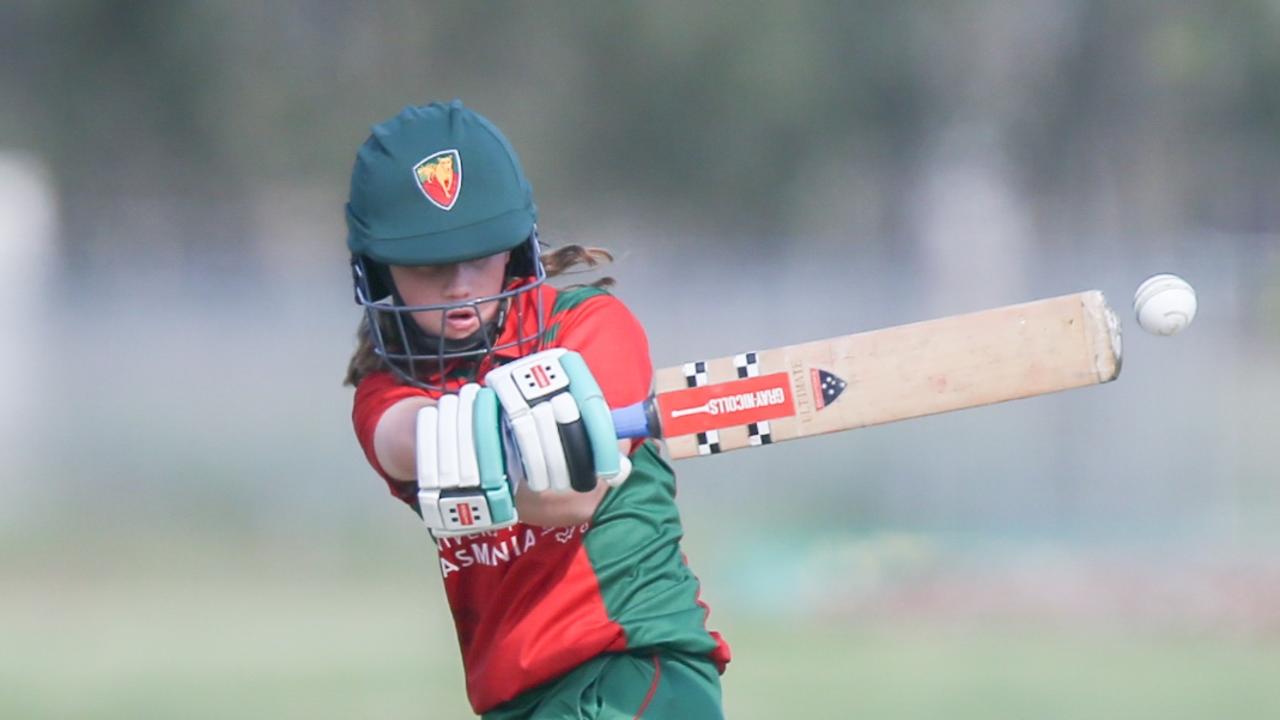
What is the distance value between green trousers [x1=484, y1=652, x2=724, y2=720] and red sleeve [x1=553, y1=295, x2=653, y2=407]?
11.8 inches

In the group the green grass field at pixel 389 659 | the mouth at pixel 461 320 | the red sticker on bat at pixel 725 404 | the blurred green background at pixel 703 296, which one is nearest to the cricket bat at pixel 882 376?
the red sticker on bat at pixel 725 404

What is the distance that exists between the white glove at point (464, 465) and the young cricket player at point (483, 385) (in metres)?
0.11

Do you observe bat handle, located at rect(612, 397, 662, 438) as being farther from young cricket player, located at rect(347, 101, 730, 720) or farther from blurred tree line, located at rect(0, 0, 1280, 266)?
blurred tree line, located at rect(0, 0, 1280, 266)

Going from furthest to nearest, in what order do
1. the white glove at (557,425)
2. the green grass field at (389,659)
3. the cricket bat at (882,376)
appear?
the green grass field at (389,659)
the cricket bat at (882,376)
the white glove at (557,425)

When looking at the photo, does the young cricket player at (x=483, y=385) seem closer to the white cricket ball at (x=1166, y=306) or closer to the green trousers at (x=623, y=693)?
the green trousers at (x=623, y=693)

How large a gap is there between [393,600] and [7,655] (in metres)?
0.86

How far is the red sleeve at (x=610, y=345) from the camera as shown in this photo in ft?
6.07

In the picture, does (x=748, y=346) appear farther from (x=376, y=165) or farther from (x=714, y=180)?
(x=376, y=165)

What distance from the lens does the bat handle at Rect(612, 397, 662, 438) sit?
1751mm

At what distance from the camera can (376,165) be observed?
72.6 inches

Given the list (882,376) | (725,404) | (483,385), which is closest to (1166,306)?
(882,376)

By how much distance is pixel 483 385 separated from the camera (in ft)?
5.80

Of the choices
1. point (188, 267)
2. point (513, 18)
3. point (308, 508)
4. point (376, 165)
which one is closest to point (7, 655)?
point (308, 508)

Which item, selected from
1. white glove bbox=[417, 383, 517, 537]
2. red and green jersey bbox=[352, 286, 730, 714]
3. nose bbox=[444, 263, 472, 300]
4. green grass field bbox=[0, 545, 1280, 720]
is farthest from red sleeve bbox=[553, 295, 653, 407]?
green grass field bbox=[0, 545, 1280, 720]
